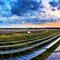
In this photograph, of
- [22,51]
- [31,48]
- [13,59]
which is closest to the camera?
[13,59]

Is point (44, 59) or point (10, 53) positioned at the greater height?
point (10, 53)

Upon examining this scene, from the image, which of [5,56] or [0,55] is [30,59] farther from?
[0,55]

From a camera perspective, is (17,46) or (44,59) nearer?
(44,59)

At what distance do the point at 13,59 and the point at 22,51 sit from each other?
222 cm

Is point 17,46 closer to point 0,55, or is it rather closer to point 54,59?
point 0,55

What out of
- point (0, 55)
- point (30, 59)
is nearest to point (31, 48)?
point (30, 59)

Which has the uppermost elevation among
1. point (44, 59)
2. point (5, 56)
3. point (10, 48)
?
point (10, 48)

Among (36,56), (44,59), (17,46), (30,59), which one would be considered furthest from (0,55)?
(44,59)

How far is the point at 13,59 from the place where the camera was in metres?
7.66

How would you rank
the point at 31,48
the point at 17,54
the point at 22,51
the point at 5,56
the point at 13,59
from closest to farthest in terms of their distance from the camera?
the point at 13,59 < the point at 5,56 < the point at 17,54 < the point at 22,51 < the point at 31,48

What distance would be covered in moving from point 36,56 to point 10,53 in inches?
113

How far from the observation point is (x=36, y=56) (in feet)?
28.3

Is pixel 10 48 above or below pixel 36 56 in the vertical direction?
above

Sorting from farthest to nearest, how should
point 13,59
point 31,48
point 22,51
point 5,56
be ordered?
1. point 31,48
2. point 22,51
3. point 5,56
4. point 13,59
